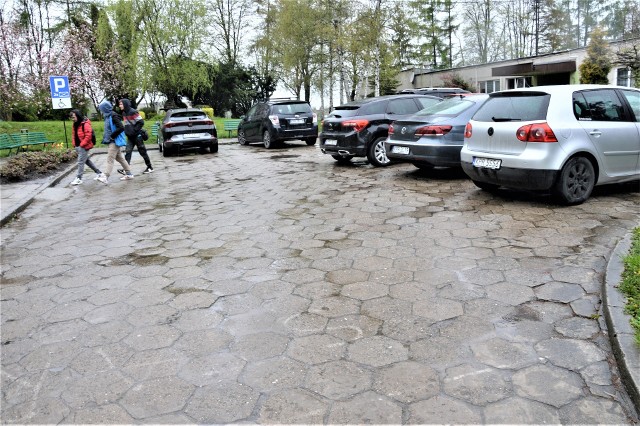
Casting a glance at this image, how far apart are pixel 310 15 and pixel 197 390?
34.3m

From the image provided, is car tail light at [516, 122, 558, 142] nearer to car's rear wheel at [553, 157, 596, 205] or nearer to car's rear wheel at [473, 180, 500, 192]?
car's rear wheel at [553, 157, 596, 205]

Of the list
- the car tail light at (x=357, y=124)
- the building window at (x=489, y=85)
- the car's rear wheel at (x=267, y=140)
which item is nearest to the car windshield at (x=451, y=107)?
the car tail light at (x=357, y=124)

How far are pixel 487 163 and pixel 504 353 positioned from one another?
4.28 meters

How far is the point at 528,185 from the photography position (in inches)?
263

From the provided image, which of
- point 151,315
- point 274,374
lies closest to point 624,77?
point 151,315

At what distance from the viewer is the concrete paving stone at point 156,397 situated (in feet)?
9.24

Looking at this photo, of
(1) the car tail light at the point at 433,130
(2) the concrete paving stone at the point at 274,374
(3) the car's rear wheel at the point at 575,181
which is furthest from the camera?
(1) the car tail light at the point at 433,130

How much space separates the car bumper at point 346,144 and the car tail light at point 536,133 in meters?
4.83

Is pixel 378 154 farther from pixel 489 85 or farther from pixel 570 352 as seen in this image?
pixel 489 85

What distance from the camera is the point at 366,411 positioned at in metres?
2.74

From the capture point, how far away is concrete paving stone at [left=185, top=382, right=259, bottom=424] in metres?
2.74

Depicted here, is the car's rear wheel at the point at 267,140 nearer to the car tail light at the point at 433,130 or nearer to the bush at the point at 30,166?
the bush at the point at 30,166

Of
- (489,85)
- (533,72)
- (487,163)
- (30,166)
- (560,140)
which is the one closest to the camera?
(560,140)

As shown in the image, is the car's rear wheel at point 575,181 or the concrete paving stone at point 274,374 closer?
the concrete paving stone at point 274,374
